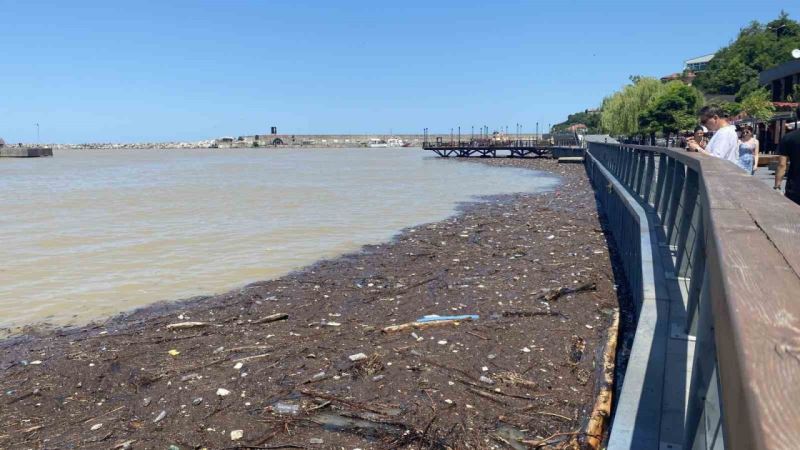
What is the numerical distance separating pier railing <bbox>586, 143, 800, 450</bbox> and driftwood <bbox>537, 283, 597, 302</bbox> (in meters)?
2.74

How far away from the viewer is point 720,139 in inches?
251

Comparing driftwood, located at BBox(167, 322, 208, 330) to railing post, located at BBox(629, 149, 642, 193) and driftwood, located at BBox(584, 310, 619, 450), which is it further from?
railing post, located at BBox(629, 149, 642, 193)

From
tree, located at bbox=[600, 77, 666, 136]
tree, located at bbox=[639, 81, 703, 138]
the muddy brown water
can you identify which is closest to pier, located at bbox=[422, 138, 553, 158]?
tree, located at bbox=[600, 77, 666, 136]

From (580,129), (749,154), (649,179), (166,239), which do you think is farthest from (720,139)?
(580,129)

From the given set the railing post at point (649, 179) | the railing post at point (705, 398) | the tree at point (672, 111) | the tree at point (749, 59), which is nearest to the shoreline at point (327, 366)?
the railing post at point (649, 179)

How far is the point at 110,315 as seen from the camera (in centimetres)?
775

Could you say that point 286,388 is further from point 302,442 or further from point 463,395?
point 463,395

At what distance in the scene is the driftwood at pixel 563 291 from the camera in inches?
284

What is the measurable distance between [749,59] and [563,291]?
9601 cm

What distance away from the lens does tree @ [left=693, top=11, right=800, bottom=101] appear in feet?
271

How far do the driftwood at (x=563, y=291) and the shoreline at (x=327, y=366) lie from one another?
0.35 ft

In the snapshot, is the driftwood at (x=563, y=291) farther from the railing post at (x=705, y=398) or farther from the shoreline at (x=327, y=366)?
the railing post at (x=705, y=398)

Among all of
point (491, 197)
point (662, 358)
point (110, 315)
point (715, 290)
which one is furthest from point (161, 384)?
point (491, 197)

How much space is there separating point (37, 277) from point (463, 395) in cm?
849
